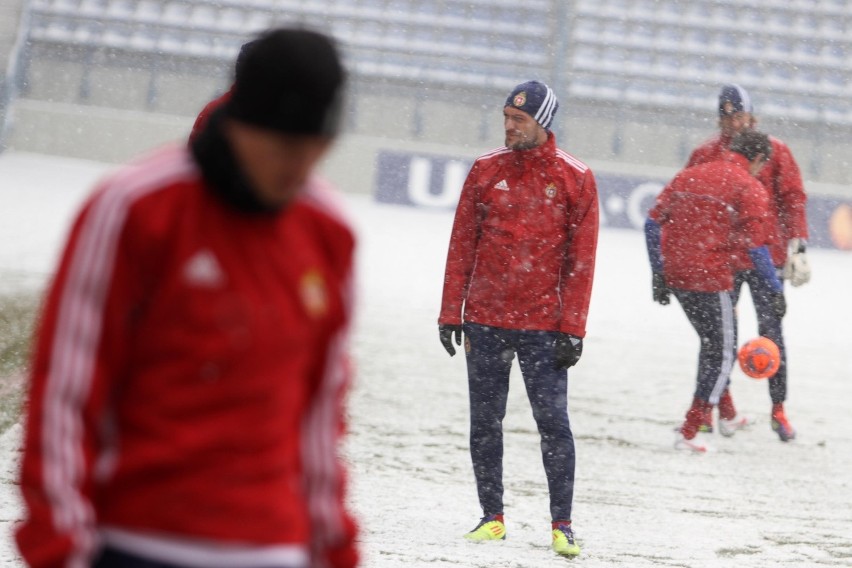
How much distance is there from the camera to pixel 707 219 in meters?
7.51

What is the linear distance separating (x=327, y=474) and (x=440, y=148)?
2636 cm

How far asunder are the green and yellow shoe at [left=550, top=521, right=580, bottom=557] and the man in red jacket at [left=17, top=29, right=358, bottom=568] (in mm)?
3406

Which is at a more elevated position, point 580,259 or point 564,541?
point 580,259

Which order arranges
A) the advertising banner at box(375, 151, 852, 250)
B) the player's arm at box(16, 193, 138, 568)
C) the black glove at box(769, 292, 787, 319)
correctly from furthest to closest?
the advertising banner at box(375, 151, 852, 250)
the black glove at box(769, 292, 787, 319)
the player's arm at box(16, 193, 138, 568)

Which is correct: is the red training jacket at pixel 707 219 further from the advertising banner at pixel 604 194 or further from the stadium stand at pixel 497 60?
the stadium stand at pixel 497 60

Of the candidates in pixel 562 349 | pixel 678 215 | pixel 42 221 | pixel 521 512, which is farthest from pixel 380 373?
pixel 42 221

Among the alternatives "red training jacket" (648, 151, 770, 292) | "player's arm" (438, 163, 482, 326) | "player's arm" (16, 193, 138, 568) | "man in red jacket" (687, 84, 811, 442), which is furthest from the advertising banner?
"player's arm" (16, 193, 138, 568)

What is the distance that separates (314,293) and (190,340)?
23 centimetres

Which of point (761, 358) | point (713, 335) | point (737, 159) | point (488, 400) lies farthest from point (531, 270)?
point (761, 358)

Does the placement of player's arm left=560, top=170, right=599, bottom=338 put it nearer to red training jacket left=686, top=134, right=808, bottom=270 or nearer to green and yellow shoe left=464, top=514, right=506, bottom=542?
green and yellow shoe left=464, top=514, right=506, bottom=542

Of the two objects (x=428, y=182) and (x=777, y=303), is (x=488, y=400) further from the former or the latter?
(x=428, y=182)

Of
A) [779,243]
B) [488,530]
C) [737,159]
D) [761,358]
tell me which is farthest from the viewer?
[779,243]

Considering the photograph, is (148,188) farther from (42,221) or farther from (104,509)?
(42,221)

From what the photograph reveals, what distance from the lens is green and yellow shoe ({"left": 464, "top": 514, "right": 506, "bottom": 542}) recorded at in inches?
217
